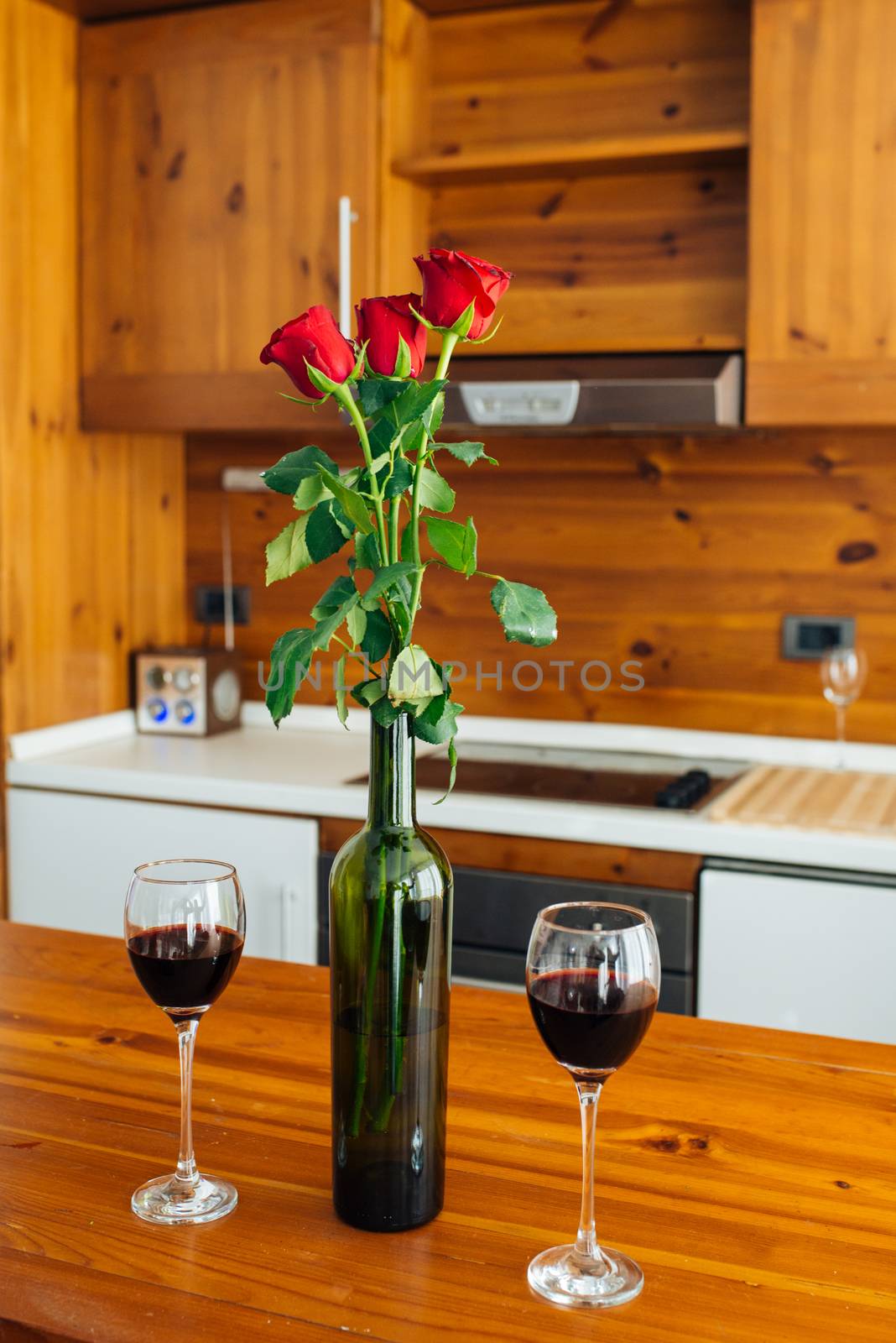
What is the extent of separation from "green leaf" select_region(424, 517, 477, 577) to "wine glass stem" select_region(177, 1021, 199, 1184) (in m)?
0.34

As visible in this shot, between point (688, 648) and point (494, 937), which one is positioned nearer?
point (494, 937)

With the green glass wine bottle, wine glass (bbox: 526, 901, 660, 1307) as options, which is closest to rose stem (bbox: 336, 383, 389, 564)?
the green glass wine bottle

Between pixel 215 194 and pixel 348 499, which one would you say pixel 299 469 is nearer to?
pixel 348 499

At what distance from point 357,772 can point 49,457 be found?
0.87 meters

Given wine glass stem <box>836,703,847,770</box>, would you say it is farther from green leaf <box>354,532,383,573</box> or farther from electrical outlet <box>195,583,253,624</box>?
green leaf <box>354,532,383,573</box>

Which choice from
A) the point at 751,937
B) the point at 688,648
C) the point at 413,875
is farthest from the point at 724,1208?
the point at 688,648

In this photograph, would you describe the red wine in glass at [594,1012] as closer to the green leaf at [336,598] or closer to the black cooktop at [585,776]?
the green leaf at [336,598]

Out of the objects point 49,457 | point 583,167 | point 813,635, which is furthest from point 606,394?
point 49,457

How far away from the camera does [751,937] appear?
207cm

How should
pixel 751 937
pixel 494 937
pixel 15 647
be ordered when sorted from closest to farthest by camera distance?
pixel 751 937, pixel 494 937, pixel 15 647

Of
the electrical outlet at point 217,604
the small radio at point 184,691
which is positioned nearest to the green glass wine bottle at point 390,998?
the small radio at point 184,691

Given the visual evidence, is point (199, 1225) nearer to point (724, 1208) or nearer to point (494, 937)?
point (724, 1208)

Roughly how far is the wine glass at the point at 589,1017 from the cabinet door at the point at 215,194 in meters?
1.90

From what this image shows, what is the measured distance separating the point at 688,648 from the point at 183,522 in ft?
3.89
